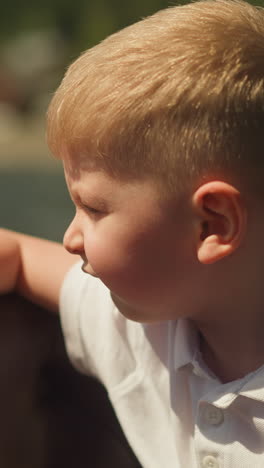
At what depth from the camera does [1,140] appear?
16.8 ft

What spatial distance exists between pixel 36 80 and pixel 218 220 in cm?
533

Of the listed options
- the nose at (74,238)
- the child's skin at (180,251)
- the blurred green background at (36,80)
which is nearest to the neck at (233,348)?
the child's skin at (180,251)

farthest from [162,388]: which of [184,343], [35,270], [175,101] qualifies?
[175,101]

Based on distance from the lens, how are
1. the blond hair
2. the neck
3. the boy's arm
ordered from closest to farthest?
the blond hair < the neck < the boy's arm

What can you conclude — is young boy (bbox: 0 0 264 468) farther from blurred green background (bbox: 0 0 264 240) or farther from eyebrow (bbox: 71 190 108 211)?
blurred green background (bbox: 0 0 264 240)

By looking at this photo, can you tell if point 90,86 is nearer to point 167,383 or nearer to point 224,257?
point 224,257

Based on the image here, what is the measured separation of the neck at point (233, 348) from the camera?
826mm

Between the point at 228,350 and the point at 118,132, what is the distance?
0.25 meters

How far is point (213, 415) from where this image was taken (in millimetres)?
833

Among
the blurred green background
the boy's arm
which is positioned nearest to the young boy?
the boy's arm

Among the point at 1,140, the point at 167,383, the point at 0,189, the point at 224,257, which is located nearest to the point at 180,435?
the point at 167,383

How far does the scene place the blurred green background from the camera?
3672 millimetres

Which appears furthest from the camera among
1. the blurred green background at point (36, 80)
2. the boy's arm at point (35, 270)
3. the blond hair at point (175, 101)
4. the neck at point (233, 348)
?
the blurred green background at point (36, 80)

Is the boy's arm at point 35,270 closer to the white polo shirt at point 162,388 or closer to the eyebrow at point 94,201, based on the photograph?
the white polo shirt at point 162,388
